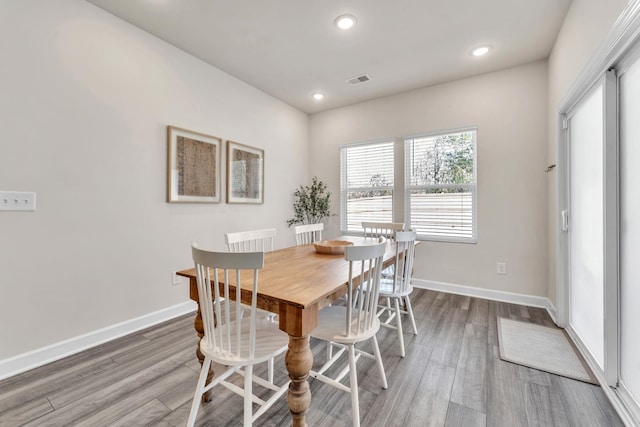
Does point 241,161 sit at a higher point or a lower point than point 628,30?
lower

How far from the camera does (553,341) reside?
2279 millimetres

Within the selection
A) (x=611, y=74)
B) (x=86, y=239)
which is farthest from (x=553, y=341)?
(x=86, y=239)

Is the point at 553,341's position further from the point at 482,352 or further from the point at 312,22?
the point at 312,22

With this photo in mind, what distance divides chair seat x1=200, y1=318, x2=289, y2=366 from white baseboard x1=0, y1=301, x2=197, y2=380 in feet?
4.97

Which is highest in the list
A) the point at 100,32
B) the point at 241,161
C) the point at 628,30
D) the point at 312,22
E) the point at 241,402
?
the point at 312,22

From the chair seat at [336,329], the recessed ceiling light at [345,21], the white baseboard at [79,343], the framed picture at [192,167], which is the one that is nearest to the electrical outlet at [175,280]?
the white baseboard at [79,343]

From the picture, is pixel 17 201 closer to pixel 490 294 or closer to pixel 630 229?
pixel 630 229

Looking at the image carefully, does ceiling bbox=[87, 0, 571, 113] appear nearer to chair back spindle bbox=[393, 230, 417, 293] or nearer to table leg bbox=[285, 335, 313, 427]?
chair back spindle bbox=[393, 230, 417, 293]

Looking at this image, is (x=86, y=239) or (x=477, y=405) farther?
(x=86, y=239)

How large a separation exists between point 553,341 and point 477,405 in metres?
1.26

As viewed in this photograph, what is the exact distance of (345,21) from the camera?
7.81ft

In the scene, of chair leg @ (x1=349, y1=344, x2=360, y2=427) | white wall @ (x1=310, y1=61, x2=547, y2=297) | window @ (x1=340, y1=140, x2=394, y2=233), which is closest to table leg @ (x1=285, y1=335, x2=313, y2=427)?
chair leg @ (x1=349, y1=344, x2=360, y2=427)

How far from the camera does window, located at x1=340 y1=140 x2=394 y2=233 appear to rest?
13.2ft

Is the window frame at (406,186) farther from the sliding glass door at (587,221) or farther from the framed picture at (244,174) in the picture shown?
the framed picture at (244,174)
